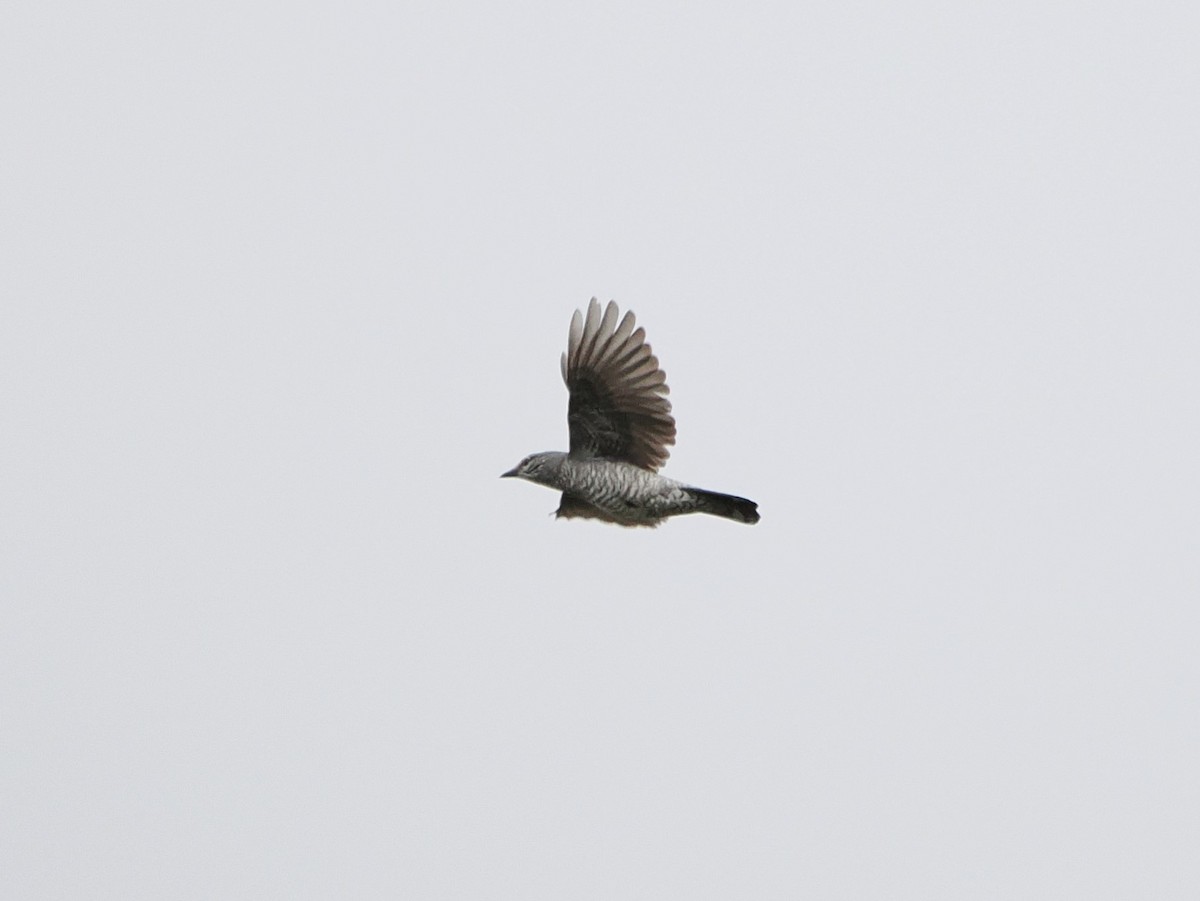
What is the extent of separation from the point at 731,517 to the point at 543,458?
5.26ft

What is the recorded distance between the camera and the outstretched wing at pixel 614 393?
11844mm

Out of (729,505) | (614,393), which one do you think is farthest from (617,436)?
(729,505)

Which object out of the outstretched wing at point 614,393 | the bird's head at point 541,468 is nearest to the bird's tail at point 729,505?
the outstretched wing at point 614,393

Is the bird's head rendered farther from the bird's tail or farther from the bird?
the bird's tail

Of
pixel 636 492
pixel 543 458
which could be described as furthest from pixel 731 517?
pixel 543 458

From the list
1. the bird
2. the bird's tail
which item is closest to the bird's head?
the bird

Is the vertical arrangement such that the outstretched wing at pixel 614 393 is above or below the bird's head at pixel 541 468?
above

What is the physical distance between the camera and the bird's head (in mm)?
12070

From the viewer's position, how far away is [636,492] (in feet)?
38.9

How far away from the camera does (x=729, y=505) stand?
1182 cm

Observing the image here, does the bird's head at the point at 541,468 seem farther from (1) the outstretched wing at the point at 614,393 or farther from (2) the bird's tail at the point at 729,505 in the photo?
(2) the bird's tail at the point at 729,505

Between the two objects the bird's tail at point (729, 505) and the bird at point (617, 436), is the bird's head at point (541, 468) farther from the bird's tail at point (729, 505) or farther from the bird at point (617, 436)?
the bird's tail at point (729, 505)

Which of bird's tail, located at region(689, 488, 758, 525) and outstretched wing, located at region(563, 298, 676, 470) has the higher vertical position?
outstretched wing, located at region(563, 298, 676, 470)

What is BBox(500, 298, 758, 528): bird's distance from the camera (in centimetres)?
1184
